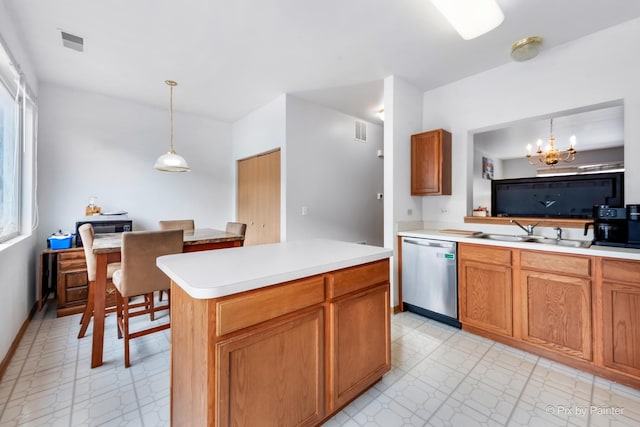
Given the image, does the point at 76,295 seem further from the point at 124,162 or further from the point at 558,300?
the point at 558,300

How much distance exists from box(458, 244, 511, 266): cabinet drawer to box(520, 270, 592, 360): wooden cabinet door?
0.17 meters

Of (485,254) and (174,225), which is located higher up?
(174,225)

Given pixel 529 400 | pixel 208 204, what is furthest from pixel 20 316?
pixel 529 400

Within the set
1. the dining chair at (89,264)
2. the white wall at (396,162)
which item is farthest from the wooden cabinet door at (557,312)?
the dining chair at (89,264)

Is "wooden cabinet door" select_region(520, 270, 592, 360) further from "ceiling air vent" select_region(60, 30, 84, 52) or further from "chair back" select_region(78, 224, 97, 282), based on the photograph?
"ceiling air vent" select_region(60, 30, 84, 52)

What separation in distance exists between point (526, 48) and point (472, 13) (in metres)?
0.94

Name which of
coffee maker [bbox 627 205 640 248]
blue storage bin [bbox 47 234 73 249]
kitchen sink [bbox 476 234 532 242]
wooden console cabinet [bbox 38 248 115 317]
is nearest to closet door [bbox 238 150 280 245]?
wooden console cabinet [bbox 38 248 115 317]

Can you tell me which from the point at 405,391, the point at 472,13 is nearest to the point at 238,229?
the point at 405,391

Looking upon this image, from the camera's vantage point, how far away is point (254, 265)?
1.26m

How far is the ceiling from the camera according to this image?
6.48ft

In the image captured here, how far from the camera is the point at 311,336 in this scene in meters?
1.28

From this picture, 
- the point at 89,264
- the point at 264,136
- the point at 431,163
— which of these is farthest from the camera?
the point at 264,136

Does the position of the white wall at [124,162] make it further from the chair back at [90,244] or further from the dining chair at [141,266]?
the dining chair at [141,266]

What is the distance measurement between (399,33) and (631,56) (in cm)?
180
